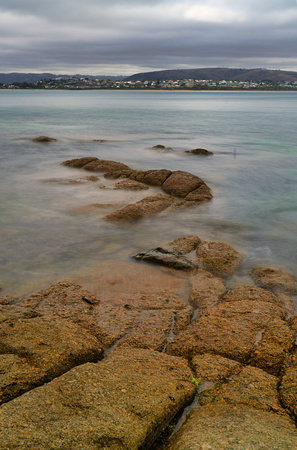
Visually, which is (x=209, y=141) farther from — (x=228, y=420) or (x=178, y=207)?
(x=228, y=420)

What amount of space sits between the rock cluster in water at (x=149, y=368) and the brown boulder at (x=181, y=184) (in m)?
5.82

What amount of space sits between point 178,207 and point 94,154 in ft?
34.8

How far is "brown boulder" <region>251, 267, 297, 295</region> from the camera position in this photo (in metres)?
6.00

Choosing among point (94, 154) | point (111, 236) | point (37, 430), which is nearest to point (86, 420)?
point (37, 430)

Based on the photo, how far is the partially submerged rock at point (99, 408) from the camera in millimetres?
2369

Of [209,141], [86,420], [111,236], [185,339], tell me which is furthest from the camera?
[209,141]

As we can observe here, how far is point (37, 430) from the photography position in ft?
7.83

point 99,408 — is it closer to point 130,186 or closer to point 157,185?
point 130,186

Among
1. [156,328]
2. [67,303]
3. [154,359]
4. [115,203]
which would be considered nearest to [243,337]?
[156,328]

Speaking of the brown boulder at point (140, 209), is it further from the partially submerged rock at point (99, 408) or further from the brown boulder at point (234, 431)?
the brown boulder at point (234, 431)

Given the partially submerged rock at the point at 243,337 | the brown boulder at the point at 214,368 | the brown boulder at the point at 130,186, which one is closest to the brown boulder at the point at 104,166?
the brown boulder at the point at 130,186

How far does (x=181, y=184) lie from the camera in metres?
11.6

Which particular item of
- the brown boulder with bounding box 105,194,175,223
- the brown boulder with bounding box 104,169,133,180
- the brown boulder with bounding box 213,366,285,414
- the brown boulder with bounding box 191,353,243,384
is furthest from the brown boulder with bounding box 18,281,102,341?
the brown boulder with bounding box 104,169,133,180

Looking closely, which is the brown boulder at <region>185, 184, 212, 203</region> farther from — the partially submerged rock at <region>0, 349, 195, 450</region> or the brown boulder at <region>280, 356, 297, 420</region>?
the partially submerged rock at <region>0, 349, 195, 450</region>
